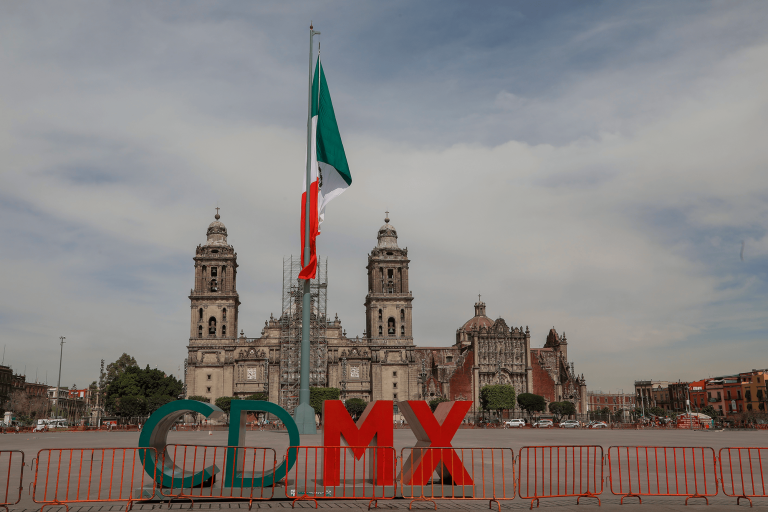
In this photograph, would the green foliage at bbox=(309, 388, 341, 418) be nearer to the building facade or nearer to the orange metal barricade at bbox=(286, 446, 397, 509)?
the orange metal barricade at bbox=(286, 446, 397, 509)

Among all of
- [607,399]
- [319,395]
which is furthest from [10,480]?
[607,399]

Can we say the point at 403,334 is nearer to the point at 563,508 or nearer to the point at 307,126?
the point at 307,126

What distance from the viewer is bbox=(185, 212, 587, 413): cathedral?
3196 inches

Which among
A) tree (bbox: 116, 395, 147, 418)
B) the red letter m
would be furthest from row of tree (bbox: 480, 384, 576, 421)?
the red letter m

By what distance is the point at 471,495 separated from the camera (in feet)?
41.7

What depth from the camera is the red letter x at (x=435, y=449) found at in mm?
12922

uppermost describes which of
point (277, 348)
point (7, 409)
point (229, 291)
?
point (229, 291)

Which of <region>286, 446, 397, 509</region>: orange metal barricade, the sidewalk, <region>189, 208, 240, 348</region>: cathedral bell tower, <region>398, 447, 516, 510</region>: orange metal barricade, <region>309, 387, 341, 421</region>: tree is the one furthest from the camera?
<region>189, 208, 240, 348</region>: cathedral bell tower

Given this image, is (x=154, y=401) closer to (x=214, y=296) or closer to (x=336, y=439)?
(x=214, y=296)

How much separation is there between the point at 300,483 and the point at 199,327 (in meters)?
72.5

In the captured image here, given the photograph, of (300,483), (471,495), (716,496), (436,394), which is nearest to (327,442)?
(300,483)

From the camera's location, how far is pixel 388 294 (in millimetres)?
86000

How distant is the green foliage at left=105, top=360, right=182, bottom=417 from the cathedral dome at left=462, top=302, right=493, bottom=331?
4956 cm

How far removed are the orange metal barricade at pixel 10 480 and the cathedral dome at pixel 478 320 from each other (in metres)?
85.0
